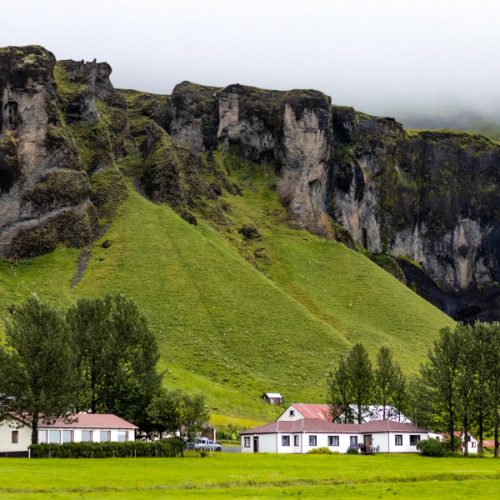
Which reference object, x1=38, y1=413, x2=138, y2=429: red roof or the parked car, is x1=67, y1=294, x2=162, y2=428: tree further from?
the parked car

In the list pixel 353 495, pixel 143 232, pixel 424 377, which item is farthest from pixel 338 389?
pixel 143 232

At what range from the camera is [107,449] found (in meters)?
80.8

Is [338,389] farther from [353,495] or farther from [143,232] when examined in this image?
[143,232]

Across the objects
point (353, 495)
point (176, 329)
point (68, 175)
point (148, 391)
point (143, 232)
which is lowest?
point (353, 495)

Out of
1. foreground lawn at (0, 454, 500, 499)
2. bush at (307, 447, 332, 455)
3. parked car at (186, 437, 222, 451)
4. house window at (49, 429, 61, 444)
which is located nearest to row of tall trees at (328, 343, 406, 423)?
bush at (307, 447, 332, 455)

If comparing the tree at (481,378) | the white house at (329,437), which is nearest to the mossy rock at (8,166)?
the white house at (329,437)

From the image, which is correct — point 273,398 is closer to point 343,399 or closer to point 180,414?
point 343,399

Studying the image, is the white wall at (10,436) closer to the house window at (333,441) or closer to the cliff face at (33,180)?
the house window at (333,441)

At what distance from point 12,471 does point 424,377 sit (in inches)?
1999

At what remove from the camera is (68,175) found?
646ft

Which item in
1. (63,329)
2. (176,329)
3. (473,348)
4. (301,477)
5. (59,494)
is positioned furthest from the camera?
(176,329)

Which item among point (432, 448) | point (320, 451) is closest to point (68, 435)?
point (320, 451)

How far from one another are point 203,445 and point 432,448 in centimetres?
2366

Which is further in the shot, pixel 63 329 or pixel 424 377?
pixel 424 377
